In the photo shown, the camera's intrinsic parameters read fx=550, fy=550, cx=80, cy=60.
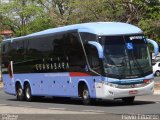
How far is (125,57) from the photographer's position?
21.6 metres

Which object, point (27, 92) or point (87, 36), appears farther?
point (27, 92)

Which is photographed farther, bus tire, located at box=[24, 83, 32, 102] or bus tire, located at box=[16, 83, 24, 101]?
bus tire, located at box=[16, 83, 24, 101]

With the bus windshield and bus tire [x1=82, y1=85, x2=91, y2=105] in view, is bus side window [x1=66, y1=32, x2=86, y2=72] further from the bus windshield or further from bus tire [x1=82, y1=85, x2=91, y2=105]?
the bus windshield

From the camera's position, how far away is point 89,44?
22250 millimetres

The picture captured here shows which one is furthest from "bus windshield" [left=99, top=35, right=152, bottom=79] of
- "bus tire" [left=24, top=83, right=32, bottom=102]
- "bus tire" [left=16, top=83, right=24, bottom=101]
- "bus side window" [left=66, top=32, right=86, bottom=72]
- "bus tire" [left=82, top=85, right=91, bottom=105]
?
"bus tire" [left=16, top=83, right=24, bottom=101]

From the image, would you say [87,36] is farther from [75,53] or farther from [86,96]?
[86,96]

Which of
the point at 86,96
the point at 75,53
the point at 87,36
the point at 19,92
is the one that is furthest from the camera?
the point at 19,92

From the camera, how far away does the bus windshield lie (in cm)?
2147

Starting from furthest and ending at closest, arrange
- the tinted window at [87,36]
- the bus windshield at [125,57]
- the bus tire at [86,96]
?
the bus tire at [86,96]
the tinted window at [87,36]
the bus windshield at [125,57]

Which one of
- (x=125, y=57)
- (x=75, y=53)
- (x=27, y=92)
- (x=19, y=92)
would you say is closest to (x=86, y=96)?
(x=75, y=53)

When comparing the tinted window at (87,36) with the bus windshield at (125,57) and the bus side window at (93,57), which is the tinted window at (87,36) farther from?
the bus windshield at (125,57)

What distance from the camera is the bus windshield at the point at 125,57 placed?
21.5 m

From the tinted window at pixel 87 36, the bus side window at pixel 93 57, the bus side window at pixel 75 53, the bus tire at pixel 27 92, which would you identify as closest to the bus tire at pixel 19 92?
the bus tire at pixel 27 92

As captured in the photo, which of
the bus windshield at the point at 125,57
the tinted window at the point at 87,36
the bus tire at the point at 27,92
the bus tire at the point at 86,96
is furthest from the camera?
the bus tire at the point at 27,92
